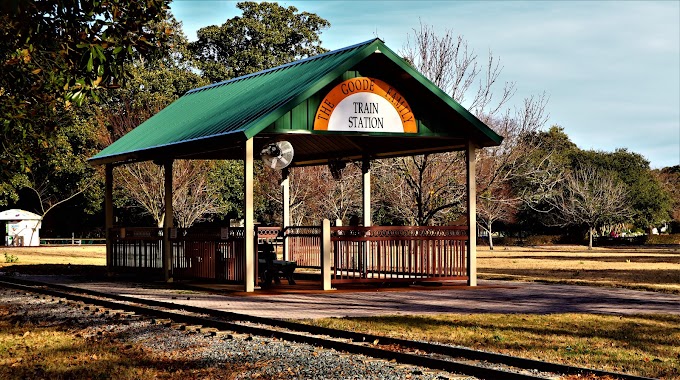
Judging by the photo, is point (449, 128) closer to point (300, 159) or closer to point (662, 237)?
point (300, 159)

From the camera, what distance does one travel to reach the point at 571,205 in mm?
77062

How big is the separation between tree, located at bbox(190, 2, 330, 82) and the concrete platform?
5188 cm

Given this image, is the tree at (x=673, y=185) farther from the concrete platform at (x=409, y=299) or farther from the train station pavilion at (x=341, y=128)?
the concrete platform at (x=409, y=299)

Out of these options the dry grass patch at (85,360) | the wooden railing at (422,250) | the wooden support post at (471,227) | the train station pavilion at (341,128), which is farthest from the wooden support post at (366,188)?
the dry grass patch at (85,360)

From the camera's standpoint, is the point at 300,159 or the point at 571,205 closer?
the point at 300,159

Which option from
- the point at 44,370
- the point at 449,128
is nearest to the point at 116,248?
the point at 449,128

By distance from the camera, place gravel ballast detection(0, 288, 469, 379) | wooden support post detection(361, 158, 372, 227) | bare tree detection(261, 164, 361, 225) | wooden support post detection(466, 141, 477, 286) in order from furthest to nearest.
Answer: bare tree detection(261, 164, 361, 225) → wooden support post detection(361, 158, 372, 227) → wooden support post detection(466, 141, 477, 286) → gravel ballast detection(0, 288, 469, 379)

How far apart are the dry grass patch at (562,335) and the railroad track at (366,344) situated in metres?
0.59

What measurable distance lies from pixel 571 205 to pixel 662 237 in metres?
9.84

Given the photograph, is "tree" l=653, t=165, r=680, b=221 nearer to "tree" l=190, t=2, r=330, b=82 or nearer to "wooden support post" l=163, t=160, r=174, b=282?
"tree" l=190, t=2, r=330, b=82

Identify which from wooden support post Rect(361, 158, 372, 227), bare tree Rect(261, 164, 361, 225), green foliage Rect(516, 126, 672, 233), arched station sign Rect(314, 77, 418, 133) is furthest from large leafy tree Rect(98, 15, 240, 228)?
green foliage Rect(516, 126, 672, 233)

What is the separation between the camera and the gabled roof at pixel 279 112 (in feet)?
65.1

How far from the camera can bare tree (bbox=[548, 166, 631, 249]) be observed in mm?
74375

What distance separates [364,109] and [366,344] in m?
9.97
